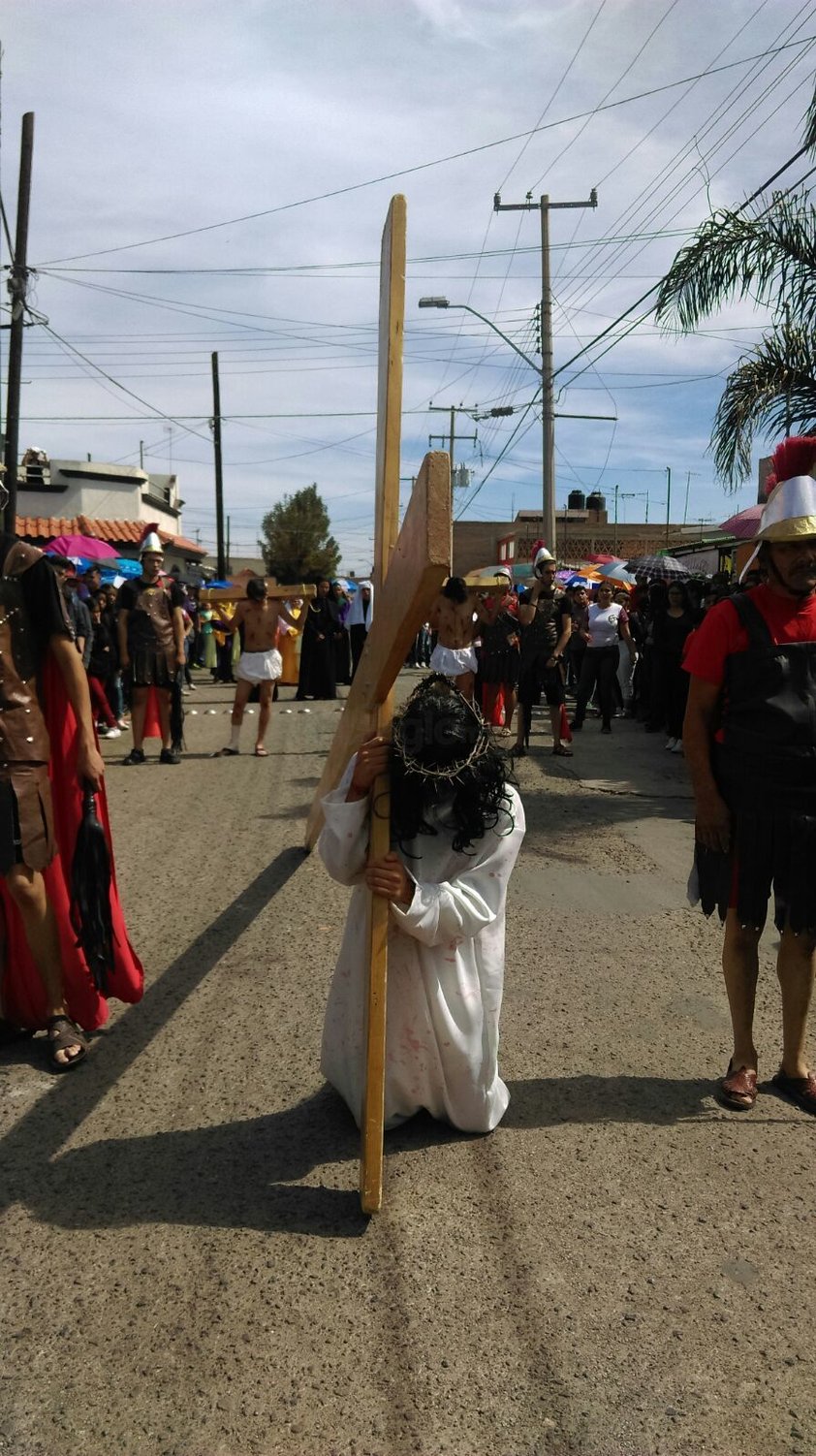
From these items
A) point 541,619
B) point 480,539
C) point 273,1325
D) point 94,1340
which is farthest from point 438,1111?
point 480,539

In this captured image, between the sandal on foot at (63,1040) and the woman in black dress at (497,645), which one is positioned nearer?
the sandal on foot at (63,1040)

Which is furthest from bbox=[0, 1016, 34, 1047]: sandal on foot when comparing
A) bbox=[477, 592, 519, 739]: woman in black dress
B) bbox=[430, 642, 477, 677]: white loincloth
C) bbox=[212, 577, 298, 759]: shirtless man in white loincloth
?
bbox=[477, 592, 519, 739]: woman in black dress

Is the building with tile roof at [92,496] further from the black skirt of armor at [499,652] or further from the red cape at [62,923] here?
the red cape at [62,923]

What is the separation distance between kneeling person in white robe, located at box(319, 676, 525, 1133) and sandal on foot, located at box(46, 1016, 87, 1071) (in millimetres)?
1019

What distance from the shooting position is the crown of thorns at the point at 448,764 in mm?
2848

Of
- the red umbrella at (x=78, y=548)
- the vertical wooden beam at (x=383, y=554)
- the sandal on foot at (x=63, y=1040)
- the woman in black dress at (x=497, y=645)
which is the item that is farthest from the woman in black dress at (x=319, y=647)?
the vertical wooden beam at (x=383, y=554)

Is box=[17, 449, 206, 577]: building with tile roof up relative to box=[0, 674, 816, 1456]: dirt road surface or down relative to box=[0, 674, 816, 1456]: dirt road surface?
up

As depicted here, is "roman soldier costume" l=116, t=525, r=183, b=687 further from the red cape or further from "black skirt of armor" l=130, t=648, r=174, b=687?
the red cape

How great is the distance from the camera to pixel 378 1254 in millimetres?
2705

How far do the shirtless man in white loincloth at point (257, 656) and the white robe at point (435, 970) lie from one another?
7.66m

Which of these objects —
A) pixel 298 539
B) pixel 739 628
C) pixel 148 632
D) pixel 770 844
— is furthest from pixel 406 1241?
pixel 298 539

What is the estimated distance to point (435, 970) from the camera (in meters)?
3.10

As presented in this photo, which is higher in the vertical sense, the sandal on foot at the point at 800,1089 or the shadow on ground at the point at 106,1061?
the sandal on foot at the point at 800,1089

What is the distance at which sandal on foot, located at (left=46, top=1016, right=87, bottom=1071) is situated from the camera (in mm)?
3783
